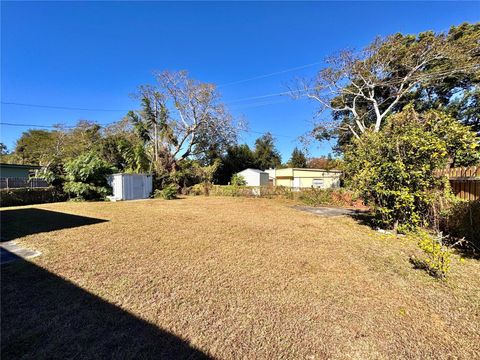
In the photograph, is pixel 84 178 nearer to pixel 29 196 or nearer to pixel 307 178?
pixel 29 196

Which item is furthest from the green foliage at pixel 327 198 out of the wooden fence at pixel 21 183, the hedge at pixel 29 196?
the wooden fence at pixel 21 183

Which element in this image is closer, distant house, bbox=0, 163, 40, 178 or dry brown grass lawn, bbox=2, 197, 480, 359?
dry brown grass lawn, bbox=2, 197, 480, 359

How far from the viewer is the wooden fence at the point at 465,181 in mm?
5262

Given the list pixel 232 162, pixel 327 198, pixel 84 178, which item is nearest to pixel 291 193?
pixel 327 198

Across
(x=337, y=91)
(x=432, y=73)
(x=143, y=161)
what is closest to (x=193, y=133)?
(x=143, y=161)

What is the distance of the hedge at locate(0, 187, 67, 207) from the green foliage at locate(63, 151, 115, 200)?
0.78 meters

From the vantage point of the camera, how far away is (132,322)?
7.37ft

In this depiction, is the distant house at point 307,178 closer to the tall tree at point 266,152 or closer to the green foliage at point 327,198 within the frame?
the green foliage at point 327,198

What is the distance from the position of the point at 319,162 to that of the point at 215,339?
3938 cm

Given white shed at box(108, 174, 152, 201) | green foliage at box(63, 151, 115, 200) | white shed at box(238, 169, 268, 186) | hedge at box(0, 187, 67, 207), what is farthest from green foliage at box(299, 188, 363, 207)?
hedge at box(0, 187, 67, 207)

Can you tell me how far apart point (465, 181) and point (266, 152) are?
32207 millimetres

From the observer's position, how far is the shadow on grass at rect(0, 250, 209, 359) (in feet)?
6.07

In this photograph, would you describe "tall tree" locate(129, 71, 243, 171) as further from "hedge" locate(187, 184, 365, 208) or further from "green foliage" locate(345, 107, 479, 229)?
"green foliage" locate(345, 107, 479, 229)

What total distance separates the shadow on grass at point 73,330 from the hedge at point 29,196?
1220 centimetres
